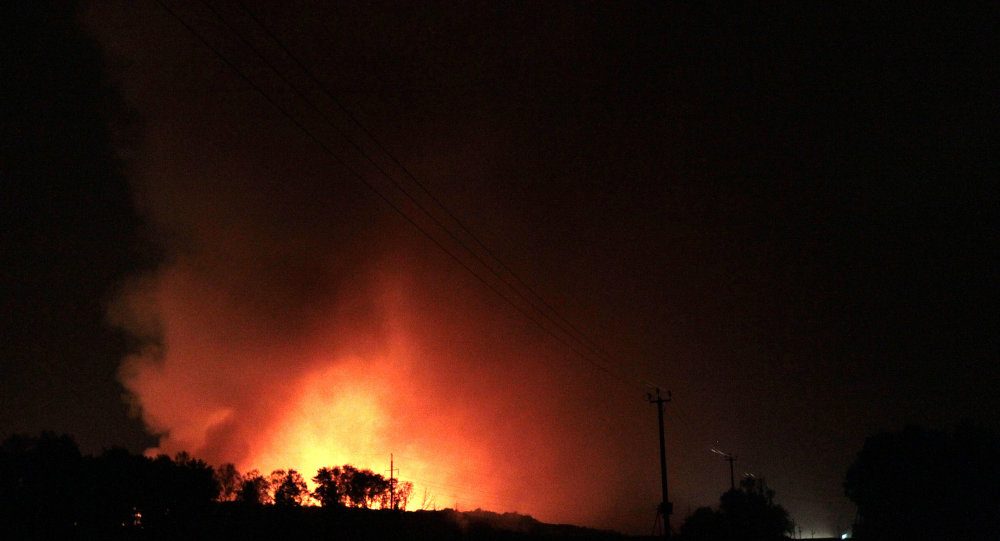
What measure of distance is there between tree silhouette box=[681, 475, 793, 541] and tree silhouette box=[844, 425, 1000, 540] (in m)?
10.6

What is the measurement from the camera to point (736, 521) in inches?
3477

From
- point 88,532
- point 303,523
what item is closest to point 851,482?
point 303,523

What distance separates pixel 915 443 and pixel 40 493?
84832mm

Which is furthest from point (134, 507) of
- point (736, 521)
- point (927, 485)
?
point (927, 485)

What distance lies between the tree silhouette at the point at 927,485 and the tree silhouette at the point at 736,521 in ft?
34.6

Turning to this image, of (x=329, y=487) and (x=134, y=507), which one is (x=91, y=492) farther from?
(x=329, y=487)

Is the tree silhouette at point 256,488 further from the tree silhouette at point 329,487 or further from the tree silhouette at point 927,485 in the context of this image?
the tree silhouette at point 927,485

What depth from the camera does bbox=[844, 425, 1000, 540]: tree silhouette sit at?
7631cm

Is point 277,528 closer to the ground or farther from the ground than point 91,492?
closer to the ground

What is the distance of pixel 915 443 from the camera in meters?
90.2

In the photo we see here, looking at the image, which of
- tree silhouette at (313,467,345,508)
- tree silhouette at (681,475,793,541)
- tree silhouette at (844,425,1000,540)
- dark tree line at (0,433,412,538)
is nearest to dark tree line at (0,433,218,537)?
dark tree line at (0,433,412,538)

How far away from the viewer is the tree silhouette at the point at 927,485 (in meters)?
76.3

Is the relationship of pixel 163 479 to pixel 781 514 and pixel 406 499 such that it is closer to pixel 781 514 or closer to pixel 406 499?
pixel 406 499

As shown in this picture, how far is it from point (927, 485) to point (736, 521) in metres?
19.6
